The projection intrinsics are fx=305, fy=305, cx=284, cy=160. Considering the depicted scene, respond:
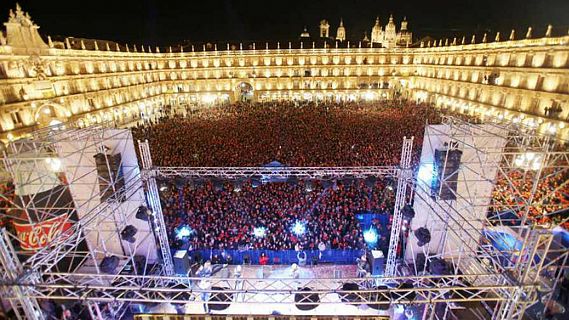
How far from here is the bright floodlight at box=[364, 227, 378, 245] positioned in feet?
47.3

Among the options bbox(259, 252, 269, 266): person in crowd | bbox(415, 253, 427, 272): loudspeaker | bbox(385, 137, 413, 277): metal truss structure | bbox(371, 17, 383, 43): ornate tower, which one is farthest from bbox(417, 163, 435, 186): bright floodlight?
bbox(371, 17, 383, 43): ornate tower

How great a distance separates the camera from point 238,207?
1625 centimetres

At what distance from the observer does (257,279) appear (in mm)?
8164

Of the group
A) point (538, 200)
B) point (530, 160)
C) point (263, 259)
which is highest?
point (530, 160)

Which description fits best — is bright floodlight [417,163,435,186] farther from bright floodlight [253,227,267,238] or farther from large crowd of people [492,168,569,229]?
bright floodlight [253,227,267,238]

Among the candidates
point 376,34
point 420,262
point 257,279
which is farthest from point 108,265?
point 376,34

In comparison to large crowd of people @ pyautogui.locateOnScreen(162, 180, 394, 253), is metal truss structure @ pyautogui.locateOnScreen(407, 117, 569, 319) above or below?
above

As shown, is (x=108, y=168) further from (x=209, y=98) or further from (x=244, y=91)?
(x=244, y=91)

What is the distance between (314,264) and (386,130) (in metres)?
17.2

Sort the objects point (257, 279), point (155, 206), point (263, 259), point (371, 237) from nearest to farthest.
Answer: point (257, 279)
point (155, 206)
point (263, 259)
point (371, 237)

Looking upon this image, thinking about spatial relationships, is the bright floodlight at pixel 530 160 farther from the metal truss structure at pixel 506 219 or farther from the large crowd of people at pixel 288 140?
the large crowd of people at pixel 288 140

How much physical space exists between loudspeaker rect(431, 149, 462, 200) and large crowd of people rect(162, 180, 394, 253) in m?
3.42

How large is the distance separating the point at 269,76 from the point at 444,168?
2143 inches

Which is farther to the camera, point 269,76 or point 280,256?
point 269,76
